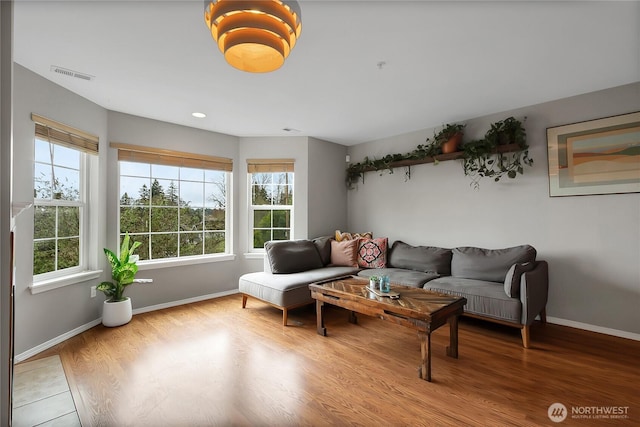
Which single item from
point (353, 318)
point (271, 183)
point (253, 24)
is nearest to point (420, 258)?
point (353, 318)

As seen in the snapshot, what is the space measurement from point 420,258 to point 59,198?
161 inches

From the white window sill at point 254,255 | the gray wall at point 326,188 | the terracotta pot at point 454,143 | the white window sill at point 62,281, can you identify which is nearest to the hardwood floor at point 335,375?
the white window sill at point 62,281

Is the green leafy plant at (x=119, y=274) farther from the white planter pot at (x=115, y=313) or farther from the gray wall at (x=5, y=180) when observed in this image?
the gray wall at (x=5, y=180)

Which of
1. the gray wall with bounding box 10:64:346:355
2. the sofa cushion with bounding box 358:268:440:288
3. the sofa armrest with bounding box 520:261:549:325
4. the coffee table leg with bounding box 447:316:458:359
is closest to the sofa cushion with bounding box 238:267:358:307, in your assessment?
the sofa cushion with bounding box 358:268:440:288

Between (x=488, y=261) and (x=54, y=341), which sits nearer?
(x=54, y=341)

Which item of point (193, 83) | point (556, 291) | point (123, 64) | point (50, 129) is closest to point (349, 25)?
point (193, 83)

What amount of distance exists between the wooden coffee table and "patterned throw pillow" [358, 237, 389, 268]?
1097 millimetres

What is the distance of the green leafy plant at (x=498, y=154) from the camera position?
10.9 feet

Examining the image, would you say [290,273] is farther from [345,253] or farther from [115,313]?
[115,313]

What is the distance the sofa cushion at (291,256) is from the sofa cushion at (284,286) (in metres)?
0.10

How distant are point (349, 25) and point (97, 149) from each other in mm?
3022

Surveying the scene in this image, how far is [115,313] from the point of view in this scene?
10.1ft

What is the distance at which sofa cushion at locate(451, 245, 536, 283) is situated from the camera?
311 cm

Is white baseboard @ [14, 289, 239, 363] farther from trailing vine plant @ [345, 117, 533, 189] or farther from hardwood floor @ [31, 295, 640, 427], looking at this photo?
trailing vine plant @ [345, 117, 533, 189]
